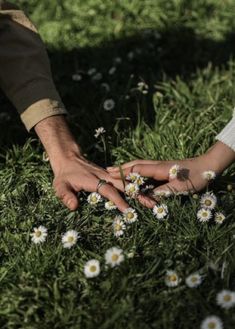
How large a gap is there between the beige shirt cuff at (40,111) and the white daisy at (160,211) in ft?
2.33

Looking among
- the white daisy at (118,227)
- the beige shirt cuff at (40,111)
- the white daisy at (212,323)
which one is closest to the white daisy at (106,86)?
the beige shirt cuff at (40,111)

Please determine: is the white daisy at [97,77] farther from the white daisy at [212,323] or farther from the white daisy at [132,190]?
the white daisy at [212,323]

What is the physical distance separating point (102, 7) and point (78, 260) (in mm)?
2444

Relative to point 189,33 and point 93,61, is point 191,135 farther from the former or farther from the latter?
point 189,33

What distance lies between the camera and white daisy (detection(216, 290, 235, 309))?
198 centimetres

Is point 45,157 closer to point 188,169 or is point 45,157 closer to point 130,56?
point 188,169

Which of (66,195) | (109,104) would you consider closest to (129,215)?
(66,195)

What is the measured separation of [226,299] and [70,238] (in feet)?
2.05

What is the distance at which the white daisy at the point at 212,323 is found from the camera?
193cm

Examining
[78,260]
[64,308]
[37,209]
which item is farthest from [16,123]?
[64,308]

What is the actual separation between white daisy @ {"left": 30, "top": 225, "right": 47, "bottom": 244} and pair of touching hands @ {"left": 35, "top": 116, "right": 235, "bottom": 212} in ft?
0.62

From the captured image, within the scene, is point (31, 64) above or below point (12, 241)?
above

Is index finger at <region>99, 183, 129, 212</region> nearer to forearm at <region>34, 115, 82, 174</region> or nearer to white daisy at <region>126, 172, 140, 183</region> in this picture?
white daisy at <region>126, 172, 140, 183</region>

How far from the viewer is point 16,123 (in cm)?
312
